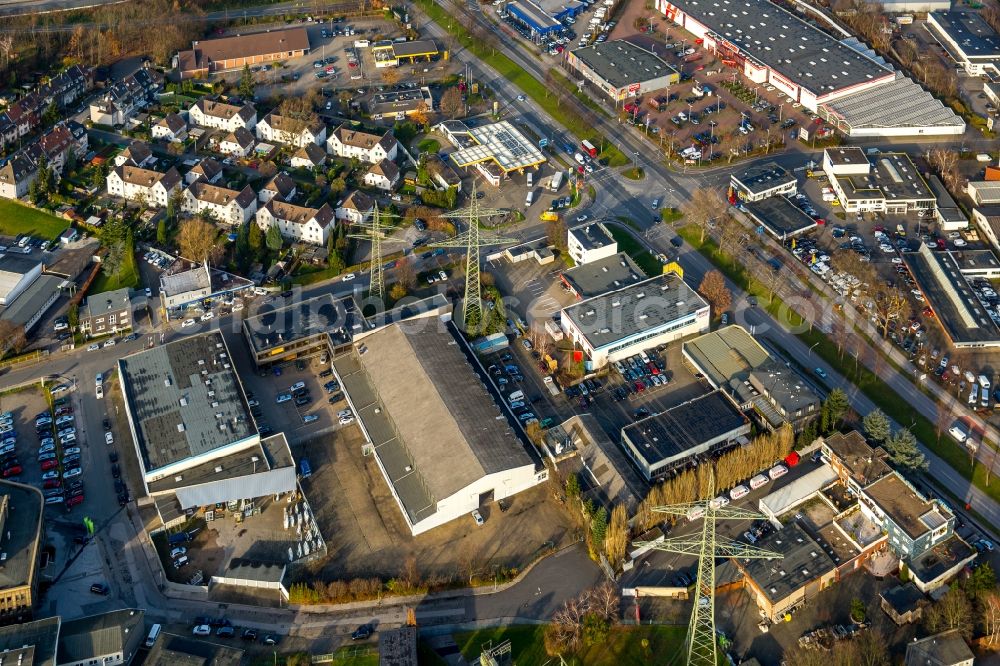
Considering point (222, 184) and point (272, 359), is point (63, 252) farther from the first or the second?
point (272, 359)

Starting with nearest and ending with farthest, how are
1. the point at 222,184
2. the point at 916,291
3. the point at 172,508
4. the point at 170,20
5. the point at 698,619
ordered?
the point at 698,619 < the point at 172,508 < the point at 916,291 < the point at 222,184 < the point at 170,20

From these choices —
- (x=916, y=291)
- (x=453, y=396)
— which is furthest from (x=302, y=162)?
(x=916, y=291)

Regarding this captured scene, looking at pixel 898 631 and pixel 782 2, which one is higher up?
pixel 782 2

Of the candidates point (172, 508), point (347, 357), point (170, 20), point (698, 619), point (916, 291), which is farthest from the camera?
point (170, 20)

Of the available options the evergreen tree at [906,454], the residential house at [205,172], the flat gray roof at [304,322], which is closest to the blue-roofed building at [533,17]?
the residential house at [205,172]

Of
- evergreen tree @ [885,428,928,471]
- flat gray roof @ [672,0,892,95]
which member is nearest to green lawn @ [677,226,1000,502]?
evergreen tree @ [885,428,928,471]

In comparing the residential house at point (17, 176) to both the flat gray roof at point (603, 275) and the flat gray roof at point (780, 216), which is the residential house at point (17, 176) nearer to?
the flat gray roof at point (603, 275)

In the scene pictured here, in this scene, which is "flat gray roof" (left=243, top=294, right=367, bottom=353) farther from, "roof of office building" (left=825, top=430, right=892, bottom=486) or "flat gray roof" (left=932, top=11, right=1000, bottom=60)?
"flat gray roof" (left=932, top=11, right=1000, bottom=60)
